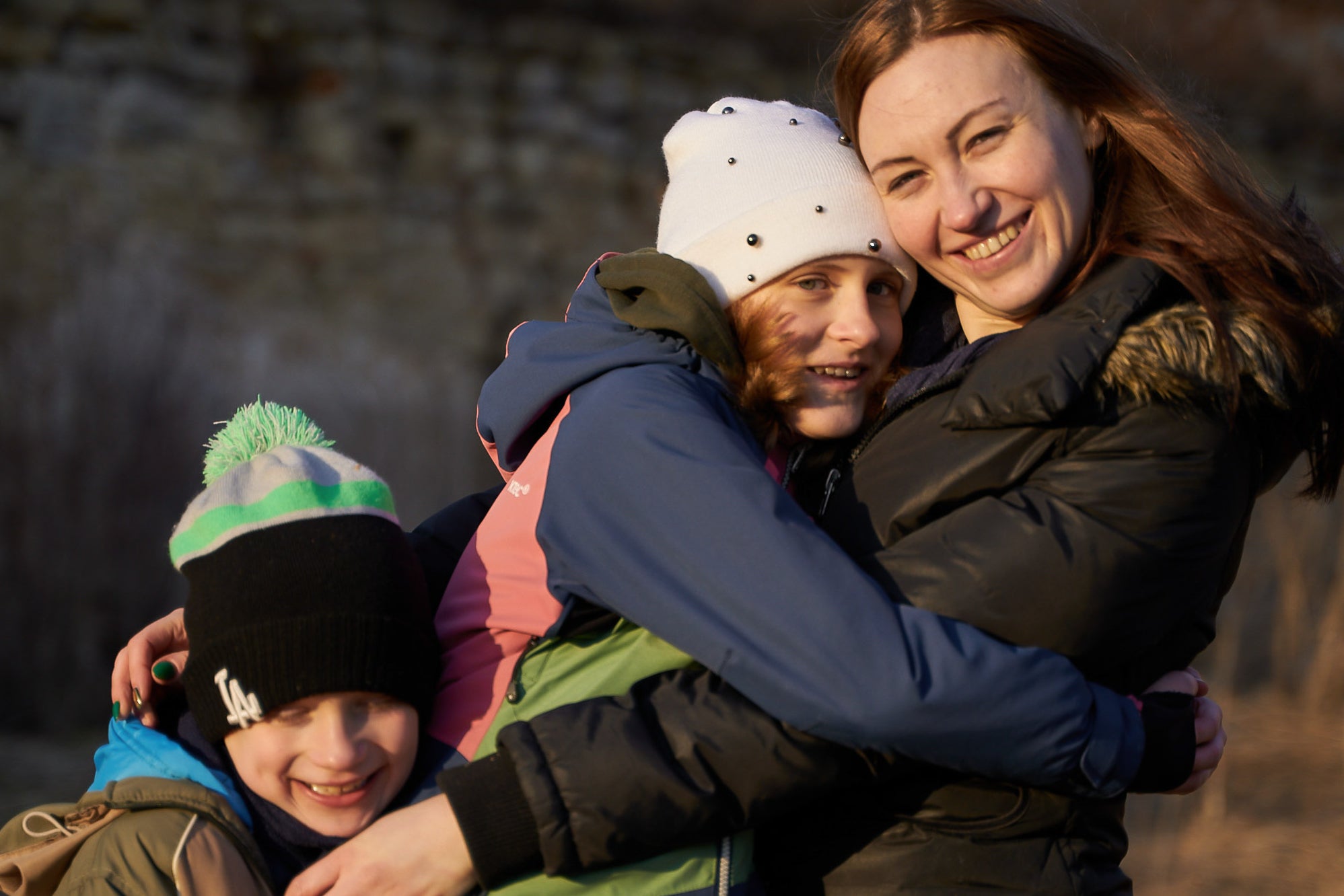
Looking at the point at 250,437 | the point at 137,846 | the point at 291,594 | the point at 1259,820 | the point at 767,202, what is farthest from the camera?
the point at 1259,820

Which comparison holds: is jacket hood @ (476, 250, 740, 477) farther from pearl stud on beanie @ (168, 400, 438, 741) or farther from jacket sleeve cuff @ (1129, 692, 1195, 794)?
jacket sleeve cuff @ (1129, 692, 1195, 794)

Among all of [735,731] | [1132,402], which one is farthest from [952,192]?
[735,731]

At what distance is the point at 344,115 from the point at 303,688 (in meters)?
7.33

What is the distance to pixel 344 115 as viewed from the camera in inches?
327

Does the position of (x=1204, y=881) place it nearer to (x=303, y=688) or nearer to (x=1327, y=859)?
(x=1327, y=859)

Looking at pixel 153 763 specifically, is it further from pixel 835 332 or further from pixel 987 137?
pixel 987 137

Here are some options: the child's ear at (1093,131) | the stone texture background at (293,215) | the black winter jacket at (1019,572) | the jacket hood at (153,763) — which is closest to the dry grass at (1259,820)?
the stone texture background at (293,215)

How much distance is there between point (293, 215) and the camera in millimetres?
8180

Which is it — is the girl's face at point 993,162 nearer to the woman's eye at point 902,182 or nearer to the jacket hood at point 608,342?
the woman's eye at point 902,182

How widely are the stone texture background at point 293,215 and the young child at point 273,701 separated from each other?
14.7ft

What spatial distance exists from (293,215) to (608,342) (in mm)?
6900

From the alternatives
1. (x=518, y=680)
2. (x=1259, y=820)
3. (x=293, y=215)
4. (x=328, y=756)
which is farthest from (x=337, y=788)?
(x=293, y=215)

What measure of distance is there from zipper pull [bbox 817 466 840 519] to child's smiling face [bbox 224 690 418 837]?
678mm

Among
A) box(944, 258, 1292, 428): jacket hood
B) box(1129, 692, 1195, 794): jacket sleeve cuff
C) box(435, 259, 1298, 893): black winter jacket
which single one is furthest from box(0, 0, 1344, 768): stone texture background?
box(1129, 692, 1195, 794): jacket sleeve cuff
